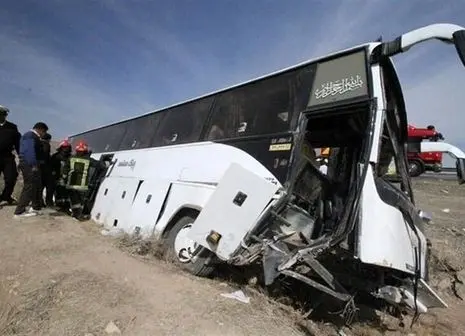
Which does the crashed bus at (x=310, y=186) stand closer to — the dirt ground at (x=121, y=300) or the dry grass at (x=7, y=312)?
the dirt ground at (x=121, y=300)

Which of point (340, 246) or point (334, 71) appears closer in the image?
point (340, 246)

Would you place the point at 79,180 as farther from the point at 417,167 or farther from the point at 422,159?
the point at 422,159

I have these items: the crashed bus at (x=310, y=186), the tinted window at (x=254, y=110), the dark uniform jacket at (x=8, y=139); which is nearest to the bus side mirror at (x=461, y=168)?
the crashed bus at (x=310, y=186)

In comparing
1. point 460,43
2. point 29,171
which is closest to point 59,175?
point 29,171

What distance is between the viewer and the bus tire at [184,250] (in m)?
4.48

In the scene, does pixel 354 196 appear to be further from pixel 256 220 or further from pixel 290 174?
pixel 256 220

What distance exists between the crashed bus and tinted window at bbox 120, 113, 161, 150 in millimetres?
1769

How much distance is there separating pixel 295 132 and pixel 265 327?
192cm

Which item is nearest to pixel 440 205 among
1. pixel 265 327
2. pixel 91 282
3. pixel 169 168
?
pixel 169 168

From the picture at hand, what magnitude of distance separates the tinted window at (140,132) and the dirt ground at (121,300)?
216 cm

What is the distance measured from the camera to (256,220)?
398cm

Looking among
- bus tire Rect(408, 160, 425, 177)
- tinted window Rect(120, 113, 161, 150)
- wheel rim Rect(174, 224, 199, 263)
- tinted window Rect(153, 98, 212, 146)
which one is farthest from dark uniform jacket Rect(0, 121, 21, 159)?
bus tire Rect(408, 160, 425, 177)

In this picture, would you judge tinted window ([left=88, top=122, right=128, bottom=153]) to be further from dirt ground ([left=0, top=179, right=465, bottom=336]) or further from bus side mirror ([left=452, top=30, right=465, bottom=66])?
bus side mirror ([left=452, top=30, right=465, bottom=66])

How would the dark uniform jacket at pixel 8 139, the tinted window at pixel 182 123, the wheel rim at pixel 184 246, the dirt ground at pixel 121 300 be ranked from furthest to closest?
the dark uniform jacket at pixel 8 139 → the tinted window at pixel 182 123 → the wheel rim at pixel 184 246 → the dirt ground at pixel 121 300
